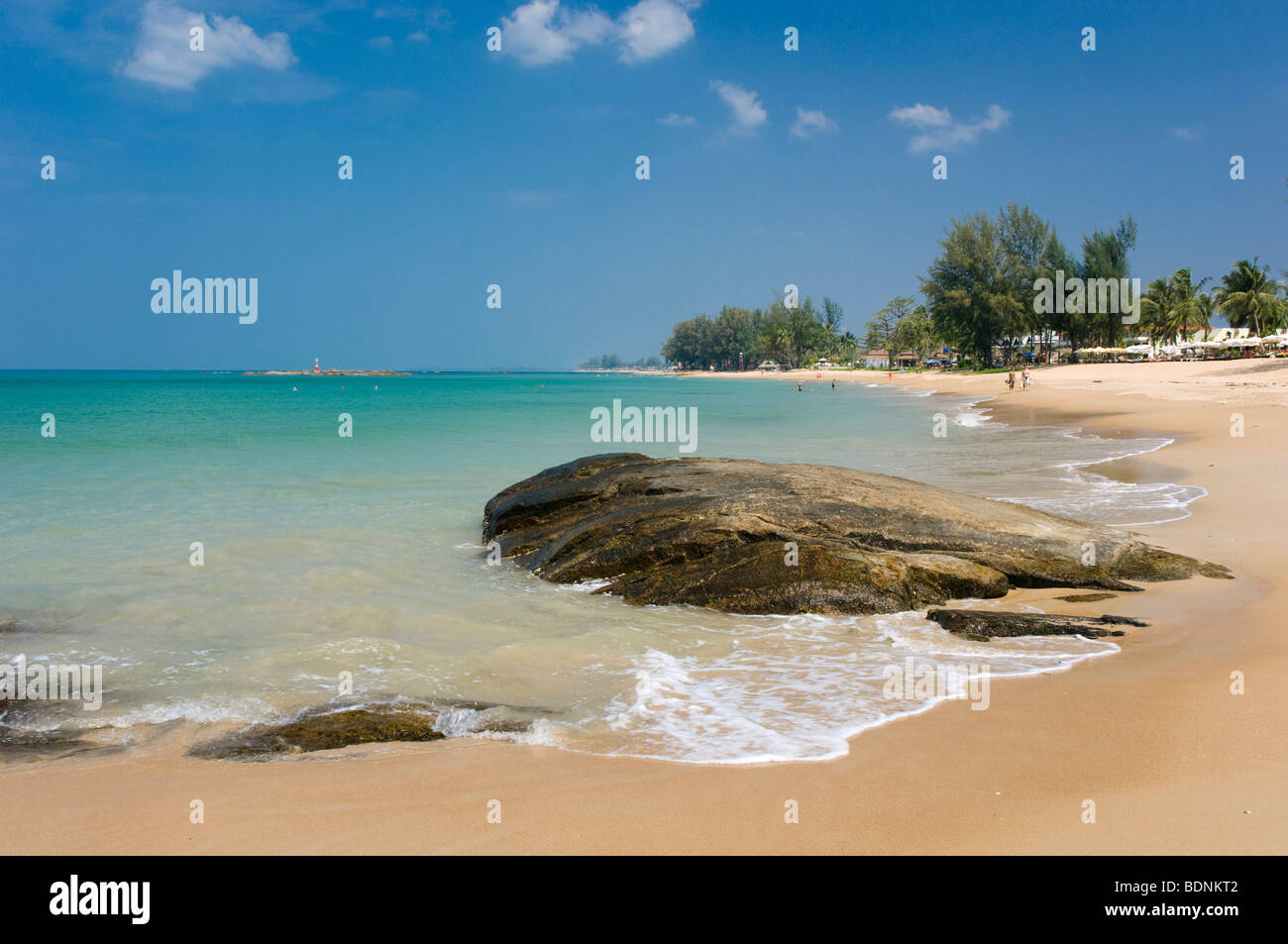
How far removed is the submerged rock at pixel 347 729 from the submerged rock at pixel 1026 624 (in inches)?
154

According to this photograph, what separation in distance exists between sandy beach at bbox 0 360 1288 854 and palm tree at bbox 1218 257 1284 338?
3404 inches

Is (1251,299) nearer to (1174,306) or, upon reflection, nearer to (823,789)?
(1174,306)

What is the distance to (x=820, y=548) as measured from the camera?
28.7 ft

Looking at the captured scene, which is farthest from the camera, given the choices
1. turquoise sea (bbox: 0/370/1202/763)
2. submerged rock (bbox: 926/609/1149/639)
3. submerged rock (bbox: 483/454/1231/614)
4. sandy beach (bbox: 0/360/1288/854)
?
submerged rock (bbox: 483/454/1231/614)

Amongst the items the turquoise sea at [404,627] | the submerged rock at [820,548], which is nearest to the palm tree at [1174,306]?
the turquoise sea at [404,627]

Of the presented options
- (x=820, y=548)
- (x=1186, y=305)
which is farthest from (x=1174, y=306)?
(x=820, y=548)

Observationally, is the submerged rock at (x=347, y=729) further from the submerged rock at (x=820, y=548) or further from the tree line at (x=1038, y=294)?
the tree line at (x=1038, y=294)

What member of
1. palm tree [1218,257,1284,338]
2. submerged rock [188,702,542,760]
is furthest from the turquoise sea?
palm tree [1218,257,1284,338]

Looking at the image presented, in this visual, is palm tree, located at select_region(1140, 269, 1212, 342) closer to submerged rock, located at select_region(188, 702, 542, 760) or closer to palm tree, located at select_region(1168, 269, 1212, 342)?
palm tree, located at select_region(1168, 269, 1212, 342)

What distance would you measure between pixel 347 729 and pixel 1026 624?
5609 mm

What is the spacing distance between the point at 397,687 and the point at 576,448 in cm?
2364

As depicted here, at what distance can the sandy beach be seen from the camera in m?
3.79
